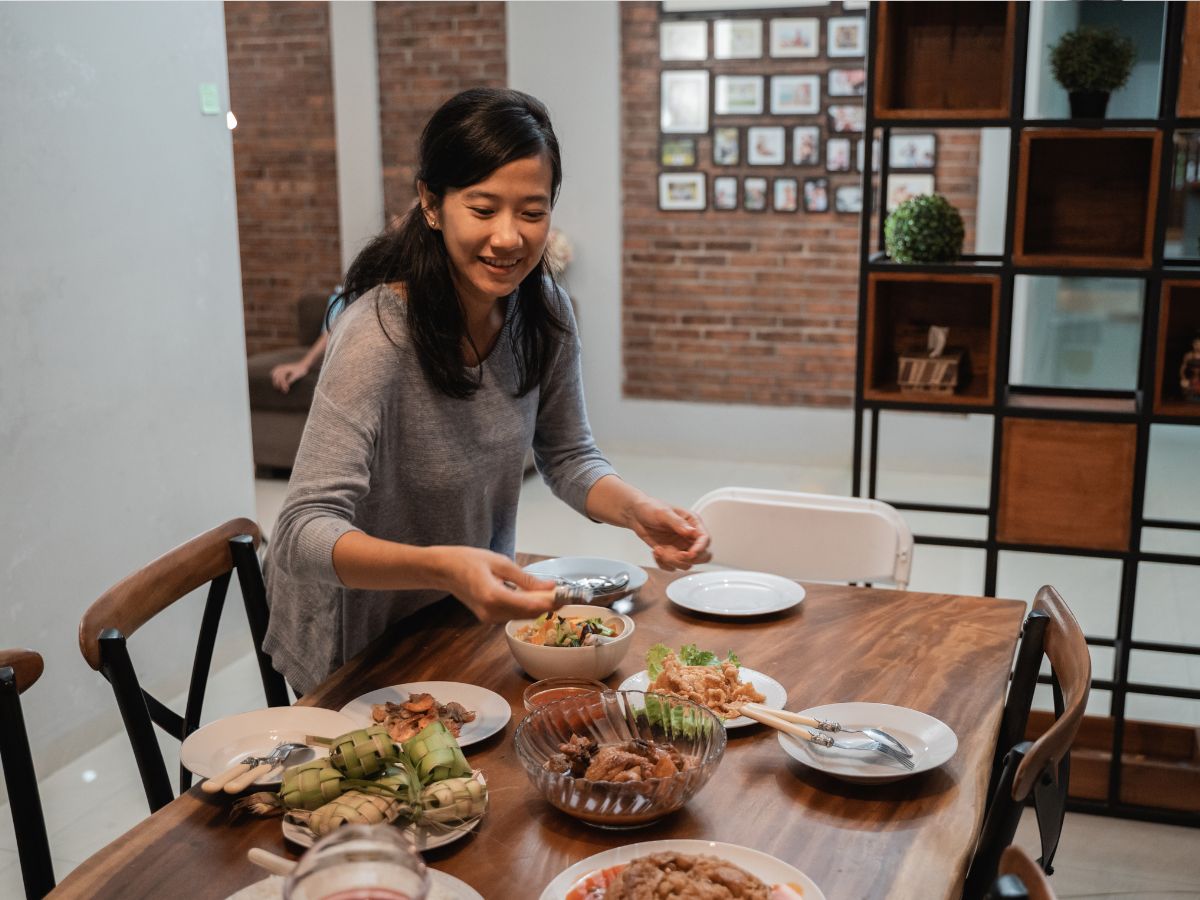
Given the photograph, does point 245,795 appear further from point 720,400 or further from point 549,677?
point 720,400

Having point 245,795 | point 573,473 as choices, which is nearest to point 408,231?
point 573,473

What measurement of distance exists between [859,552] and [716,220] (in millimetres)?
3975

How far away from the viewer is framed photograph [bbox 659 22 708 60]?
5797 mm

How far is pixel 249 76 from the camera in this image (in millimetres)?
6633

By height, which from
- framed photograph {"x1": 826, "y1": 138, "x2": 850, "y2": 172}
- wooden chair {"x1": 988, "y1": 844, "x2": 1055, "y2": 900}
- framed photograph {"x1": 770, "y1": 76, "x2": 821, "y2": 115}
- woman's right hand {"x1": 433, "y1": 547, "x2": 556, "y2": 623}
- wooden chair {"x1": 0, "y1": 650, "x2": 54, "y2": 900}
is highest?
framed photograph {"x1": 770, "y1": 76, "x2": 821, "y2": 115}

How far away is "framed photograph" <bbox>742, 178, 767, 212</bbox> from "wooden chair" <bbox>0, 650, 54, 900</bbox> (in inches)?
195

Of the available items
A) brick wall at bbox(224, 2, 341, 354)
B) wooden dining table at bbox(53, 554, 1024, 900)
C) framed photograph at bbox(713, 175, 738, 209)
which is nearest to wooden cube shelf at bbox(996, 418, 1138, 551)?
wooden dining table at bbox(53, 554, 1024, 900)

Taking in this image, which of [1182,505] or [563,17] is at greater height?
[563,17]

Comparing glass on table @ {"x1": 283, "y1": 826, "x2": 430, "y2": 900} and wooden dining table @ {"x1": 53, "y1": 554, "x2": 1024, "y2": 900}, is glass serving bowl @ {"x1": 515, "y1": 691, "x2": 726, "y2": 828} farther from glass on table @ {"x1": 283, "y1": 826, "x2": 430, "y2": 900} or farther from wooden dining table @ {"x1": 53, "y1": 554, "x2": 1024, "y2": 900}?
glass on table @ {"x1": 283, "y1": 826, "x2": 430, "y2": 900}

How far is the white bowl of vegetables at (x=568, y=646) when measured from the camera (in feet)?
5.29

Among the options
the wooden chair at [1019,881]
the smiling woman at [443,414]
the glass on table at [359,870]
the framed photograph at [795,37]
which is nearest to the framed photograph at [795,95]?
the framed photograph at [795,37]

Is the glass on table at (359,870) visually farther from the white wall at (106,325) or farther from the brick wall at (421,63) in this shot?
the brick wall at (421,63)

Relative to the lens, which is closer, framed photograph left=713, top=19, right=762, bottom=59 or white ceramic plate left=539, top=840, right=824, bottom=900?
white ceramic plate left=539, top=840, right=824, bottom=900

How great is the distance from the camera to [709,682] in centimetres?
154
